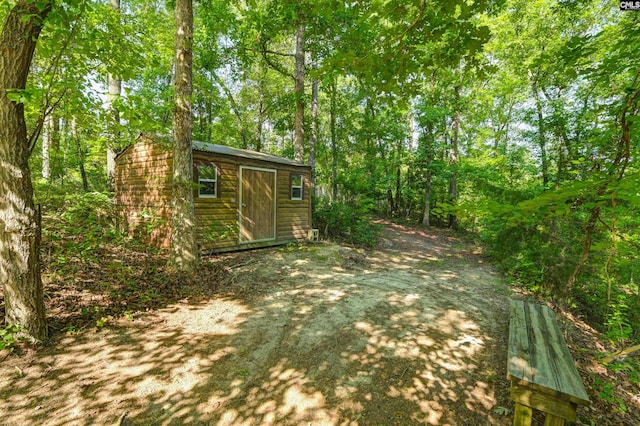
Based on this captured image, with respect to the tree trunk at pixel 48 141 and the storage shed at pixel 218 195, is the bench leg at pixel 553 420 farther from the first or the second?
the tree trunk at pixel 48 141

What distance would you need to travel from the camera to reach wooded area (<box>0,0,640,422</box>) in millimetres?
2176

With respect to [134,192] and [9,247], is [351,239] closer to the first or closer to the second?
[134,192]

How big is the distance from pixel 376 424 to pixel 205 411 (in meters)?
1.44

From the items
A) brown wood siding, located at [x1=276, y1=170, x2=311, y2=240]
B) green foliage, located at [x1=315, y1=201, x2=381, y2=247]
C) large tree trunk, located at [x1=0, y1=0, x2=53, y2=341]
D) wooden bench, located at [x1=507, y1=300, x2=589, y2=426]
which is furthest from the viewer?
green foliage, located at [x1=315, y1=201, x2=381, y2=247]

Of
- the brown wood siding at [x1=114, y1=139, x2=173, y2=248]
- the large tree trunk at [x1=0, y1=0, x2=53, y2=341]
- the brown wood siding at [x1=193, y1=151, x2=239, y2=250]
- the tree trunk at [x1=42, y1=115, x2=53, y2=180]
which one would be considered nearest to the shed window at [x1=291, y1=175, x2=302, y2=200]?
the brown wood siding at [x1=193, y1=151, x2=239, y2=250]

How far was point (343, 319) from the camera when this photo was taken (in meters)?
4.05

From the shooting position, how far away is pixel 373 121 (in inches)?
646

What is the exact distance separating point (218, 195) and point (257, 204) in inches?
51.7

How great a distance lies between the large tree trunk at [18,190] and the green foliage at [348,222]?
873 cm

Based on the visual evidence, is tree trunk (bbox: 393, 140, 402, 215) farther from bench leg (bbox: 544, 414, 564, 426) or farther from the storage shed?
bench leg (bbox: 544, 414, 564, 426)

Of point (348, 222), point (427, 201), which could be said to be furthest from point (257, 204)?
point (427, 201)

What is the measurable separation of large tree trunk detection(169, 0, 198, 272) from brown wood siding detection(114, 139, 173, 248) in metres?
1.74

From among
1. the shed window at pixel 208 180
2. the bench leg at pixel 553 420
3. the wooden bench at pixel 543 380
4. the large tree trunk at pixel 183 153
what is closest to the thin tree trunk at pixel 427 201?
the shed window at pixel 208 180

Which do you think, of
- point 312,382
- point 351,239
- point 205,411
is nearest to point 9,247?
point 205,411
